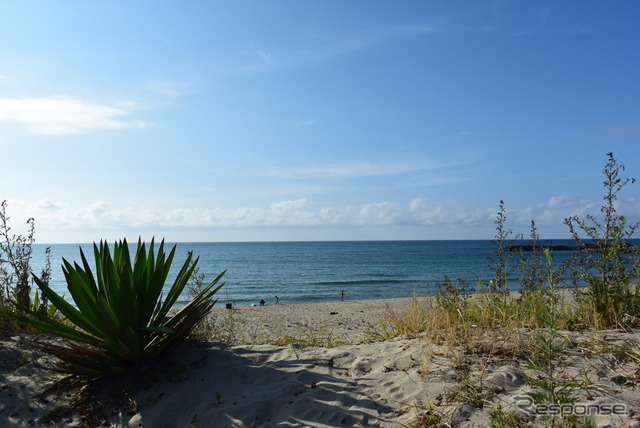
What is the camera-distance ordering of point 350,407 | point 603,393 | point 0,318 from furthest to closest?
point 0,318 → point 350,407 → point 603,393

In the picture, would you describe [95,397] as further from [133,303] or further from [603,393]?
[603,393]

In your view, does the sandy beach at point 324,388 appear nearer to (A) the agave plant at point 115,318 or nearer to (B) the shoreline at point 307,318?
(A) the agave plant at point 115,318

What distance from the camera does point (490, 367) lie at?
4164mm

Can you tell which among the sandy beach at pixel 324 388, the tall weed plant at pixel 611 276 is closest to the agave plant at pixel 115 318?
the sandy beach at pixel 324 388

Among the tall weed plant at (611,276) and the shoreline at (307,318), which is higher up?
the tall weed plant at (611,276)

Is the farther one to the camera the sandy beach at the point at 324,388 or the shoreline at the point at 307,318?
the shoreline at the point at 307,318

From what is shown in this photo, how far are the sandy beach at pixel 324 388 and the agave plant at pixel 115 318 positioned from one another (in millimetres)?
260

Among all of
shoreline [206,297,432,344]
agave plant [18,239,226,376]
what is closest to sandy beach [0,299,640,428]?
agave plant [18,239,226,376]

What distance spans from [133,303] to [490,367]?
11.9 feet

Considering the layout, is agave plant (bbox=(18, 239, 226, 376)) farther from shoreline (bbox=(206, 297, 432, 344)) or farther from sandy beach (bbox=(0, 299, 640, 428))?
shoreline (bbox=(206, 297, 432, 344))

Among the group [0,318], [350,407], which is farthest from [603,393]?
[0,318]

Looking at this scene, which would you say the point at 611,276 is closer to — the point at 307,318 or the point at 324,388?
the point at 324,388

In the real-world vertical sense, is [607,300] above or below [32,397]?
above

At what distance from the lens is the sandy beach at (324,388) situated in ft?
12.0
